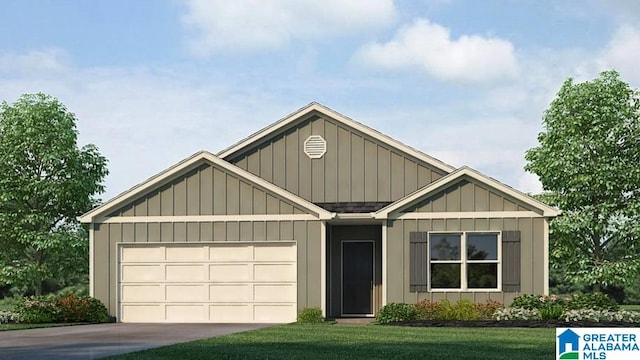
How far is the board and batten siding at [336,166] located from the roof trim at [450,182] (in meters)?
2.46

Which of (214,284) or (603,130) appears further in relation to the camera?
(603,130)

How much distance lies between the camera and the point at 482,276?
25.4 m

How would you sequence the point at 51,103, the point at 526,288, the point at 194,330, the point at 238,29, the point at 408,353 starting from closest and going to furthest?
the point at 408,353 < the point at 238,29 < the point at 194,330 < the point at 526,288 < the point at 51,103

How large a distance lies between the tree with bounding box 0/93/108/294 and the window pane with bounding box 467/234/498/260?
48.3 ft

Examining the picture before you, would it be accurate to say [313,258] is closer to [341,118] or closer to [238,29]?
[341,118]

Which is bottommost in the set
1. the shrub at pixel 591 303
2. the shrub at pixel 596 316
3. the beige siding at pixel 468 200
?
the shrub at pixel 596 316

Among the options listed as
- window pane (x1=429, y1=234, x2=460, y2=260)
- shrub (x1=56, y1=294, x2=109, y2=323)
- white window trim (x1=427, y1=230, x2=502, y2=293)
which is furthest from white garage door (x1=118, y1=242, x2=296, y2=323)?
window pane (x1=429, y1=234, x2=460, y2=260)

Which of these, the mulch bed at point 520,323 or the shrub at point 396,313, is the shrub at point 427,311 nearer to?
the shrub at point 396,313

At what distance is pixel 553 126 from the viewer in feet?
107

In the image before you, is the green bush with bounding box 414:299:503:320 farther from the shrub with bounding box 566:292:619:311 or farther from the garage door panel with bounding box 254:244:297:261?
the garage door panel with bounding box 254:244:297:261

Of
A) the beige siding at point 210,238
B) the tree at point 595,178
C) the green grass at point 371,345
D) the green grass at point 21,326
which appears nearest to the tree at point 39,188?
the beige siding at point 210,238

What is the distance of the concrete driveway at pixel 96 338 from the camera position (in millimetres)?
16609

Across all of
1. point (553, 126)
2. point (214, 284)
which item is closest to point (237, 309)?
point (214, 284)

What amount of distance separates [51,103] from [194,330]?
14.7m
